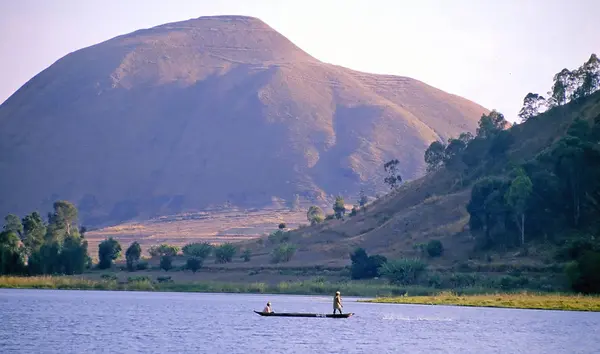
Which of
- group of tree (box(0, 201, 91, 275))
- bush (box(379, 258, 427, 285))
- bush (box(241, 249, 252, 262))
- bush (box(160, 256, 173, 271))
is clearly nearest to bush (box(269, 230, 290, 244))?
bush (box(241, 249, 252, 262))

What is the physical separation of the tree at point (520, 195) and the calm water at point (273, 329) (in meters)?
28.6

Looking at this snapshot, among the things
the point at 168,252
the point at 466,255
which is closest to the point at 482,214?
the point at 466,255

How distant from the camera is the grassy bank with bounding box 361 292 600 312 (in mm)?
72062

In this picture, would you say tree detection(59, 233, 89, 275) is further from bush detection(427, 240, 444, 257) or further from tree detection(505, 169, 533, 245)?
tree detection(505, 169, 533, 245)

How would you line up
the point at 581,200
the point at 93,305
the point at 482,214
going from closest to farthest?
the point at 93,305
the point at 581,200
the point at 482,214

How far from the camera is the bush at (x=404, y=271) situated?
98.4 m

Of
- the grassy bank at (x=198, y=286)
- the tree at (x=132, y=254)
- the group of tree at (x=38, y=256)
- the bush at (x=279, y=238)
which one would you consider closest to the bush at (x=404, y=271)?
the grassy bank at (x=198, y=286)

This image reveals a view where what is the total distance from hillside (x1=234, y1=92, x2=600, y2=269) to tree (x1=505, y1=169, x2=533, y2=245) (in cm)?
257

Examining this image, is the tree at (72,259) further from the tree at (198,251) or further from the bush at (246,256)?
the bush at (246,256)

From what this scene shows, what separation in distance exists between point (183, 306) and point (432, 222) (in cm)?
6210

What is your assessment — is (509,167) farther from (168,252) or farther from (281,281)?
(168,252)

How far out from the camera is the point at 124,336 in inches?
1993

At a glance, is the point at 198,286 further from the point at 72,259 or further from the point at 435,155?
the point at 435,155

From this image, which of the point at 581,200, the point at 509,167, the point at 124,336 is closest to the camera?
the point at 124,336
